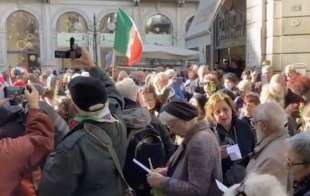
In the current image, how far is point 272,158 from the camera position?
3.53 metres

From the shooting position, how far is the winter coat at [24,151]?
9.43ft

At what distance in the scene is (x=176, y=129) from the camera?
354cm

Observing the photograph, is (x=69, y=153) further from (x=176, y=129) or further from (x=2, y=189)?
(x=176, y=129)

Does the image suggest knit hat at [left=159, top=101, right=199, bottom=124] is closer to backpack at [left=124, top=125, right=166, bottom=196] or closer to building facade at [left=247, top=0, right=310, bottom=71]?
backpack at [left=124, top=125, right=166, bottom=196]

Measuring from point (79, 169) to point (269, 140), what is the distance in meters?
1.64

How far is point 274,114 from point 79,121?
1.66 m

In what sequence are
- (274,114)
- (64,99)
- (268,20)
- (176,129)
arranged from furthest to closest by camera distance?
(268,20)
(64,99)
(274,114)
(176,129)

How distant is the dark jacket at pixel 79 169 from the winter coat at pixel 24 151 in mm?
180

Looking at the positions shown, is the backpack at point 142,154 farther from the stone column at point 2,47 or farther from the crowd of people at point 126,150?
the stone column at point 2,47

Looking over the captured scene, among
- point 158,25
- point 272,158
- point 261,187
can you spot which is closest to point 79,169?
point 261,187

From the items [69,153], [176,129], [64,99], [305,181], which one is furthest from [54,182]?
[64,99]

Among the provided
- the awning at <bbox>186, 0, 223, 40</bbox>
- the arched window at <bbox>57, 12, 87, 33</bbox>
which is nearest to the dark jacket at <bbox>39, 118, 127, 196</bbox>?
the awning at <bbox>186, 0, 223, 40</bbox>

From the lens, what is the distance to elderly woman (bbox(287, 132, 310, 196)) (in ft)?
9.27

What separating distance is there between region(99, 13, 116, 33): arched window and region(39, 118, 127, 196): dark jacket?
30565 mm
